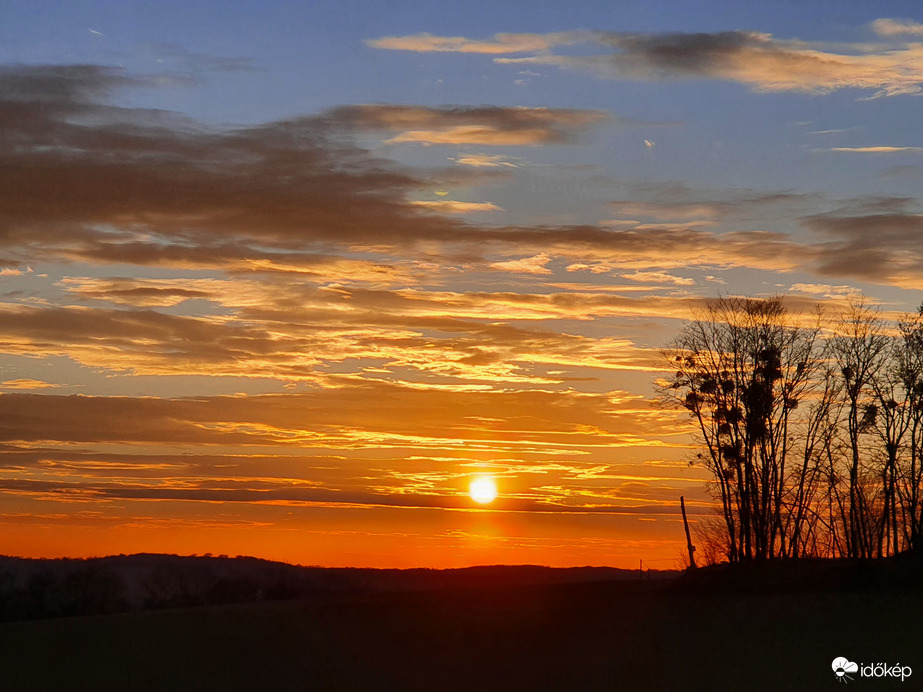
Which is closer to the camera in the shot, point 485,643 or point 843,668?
point 843,668

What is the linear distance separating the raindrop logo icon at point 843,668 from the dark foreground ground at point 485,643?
0.16m

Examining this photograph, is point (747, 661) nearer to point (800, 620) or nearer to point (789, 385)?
point (800, 620)

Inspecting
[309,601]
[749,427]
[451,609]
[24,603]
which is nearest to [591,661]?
[451,609]

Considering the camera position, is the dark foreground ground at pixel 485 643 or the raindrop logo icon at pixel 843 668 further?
the dark foreground ground at pixel 485 643

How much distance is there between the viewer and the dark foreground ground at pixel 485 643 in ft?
75.2

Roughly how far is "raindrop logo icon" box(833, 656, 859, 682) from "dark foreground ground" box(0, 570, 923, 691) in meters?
0.16

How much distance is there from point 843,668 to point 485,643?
26.5 feet

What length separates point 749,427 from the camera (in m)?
47.7

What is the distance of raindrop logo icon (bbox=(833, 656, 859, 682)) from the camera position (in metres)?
21.4

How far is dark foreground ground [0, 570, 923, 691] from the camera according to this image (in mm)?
22922

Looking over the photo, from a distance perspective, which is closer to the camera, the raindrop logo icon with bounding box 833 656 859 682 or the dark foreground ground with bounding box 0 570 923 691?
the raindrop logo icon with bounding box 833 656 859 682

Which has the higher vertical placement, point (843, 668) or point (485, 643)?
point (485, 643)

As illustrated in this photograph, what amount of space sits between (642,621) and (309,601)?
358 inches

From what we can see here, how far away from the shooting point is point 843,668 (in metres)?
21.7
